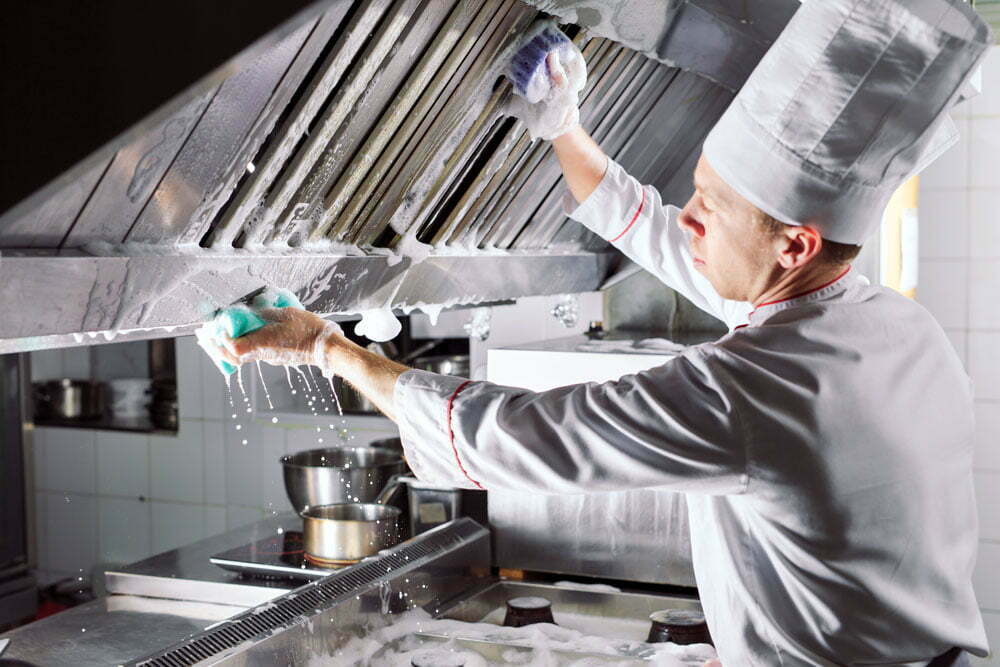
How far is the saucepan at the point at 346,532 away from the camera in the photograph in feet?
7.24

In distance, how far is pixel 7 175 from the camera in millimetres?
962

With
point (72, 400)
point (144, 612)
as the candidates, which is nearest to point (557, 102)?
point (144, 612)

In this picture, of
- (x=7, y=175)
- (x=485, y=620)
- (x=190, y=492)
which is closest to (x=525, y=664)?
(x=485, y=620)

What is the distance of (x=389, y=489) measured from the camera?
2520 millimetres

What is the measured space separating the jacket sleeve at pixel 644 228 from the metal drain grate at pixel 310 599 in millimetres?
798

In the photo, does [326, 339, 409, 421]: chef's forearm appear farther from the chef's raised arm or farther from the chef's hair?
the chef's raised arm

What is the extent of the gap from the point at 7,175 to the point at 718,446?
0.77 metres

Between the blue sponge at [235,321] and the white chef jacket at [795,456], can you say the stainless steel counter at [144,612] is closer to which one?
the blue sponge at [235,321]

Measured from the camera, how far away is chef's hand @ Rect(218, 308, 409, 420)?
1244 mm

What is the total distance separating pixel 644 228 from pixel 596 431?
76 cm

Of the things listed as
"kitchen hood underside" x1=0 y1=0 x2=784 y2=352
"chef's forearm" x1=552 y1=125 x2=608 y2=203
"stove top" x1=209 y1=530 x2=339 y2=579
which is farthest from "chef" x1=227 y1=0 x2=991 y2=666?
"stove top" x1=209 y1=530 x2=339 y2=579

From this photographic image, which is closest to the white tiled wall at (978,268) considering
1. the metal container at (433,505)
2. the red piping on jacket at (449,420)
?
the metal container at (433,505)

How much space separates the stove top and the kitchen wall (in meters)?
1.39

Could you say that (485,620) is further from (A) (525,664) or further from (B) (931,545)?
(B) (931,545)
